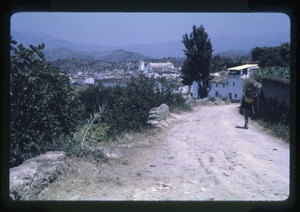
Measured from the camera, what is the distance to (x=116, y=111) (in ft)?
23.6

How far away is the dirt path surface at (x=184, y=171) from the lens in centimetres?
397

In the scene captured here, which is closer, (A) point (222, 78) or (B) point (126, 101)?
(B) point (126, 101)

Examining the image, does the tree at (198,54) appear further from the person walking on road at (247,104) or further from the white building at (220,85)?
the person walking on road at (247,104)

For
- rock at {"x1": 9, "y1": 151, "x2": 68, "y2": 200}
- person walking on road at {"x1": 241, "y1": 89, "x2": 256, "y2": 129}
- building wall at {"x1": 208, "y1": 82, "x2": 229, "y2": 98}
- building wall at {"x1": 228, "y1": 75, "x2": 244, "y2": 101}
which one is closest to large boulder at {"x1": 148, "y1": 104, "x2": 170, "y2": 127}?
person walking on road at {"x1": 241, "y1": 89, "x2": 256, "y2": 129}

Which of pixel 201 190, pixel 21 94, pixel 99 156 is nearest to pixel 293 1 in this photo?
pixel 201 190

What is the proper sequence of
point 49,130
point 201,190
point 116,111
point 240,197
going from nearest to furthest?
point 240,197, point 201,190, point 49,130, point 116,111

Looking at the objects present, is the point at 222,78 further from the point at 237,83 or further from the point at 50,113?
the point at 50,113

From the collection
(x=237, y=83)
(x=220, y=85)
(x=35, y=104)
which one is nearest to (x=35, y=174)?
(x=35, y=104)

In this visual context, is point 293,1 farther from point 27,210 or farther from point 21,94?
point 21,94

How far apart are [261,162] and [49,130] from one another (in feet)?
9.33

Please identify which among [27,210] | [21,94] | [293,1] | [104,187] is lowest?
[104,187]

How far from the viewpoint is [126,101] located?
25.4ft

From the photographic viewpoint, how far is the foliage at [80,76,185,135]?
6.70 m

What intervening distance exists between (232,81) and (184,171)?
29.2 feet
